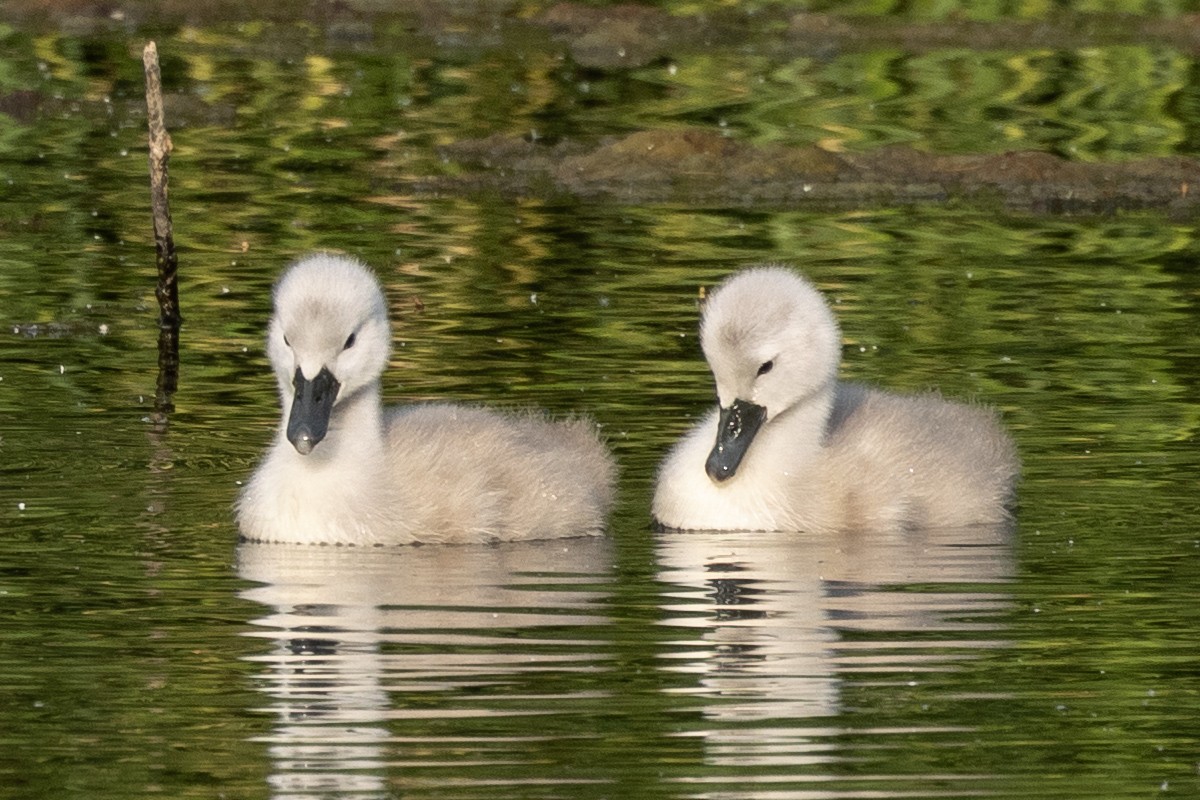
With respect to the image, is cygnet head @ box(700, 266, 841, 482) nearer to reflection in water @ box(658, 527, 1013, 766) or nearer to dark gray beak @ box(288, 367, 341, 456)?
reflection in water @ box(658, 527, 1013, 766)

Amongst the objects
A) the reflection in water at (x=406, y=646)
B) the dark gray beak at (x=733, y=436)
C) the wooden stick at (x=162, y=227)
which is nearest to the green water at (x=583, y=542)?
the reflection in water at (x=406, y=646)

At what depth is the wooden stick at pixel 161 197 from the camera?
13.9 metres

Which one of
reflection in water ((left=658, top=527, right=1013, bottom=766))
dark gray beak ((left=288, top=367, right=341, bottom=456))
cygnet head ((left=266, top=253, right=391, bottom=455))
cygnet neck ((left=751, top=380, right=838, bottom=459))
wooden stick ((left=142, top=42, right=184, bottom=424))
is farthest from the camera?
wooden stick ((left=142, top=42, right=184, bottom=424))

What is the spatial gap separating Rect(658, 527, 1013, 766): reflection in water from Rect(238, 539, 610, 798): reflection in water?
33cm

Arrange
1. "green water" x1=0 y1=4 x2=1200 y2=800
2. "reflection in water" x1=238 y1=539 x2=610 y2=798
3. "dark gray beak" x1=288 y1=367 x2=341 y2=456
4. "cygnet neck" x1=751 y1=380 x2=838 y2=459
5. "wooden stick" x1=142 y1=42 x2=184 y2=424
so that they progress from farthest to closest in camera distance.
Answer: "wooden stick" x1=142 y1=42 x2=184 y2=424, "cygnet neck" x1=751 y1=380 x2=838 y2=459, "dark gray beak" x1=288 y1=367 x2=341 y2=456, "green water" x1=0 y1=4 x2=1200 y2=800, "reflection in water" x1=238 y1=539 x2=610 y2=798

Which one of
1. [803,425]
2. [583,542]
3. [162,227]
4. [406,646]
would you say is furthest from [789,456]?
[162,227]

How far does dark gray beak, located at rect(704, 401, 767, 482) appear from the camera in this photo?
1023cm

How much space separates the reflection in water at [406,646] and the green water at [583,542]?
20 millimetres

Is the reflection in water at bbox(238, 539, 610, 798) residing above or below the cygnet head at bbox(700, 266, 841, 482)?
below

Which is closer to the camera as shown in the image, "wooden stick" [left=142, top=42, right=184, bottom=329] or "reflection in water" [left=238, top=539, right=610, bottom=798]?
"reflection in water" [left=238, top=539, right=610, bottom=798]

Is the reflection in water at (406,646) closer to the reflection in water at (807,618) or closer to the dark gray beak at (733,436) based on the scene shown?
the reflection in water at (807,618)

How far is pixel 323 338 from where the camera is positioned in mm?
9891

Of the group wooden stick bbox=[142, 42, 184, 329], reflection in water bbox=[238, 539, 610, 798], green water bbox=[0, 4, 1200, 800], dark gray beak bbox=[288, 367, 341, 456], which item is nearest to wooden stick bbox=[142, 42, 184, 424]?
wooden stick bbox=[142, 42, 184, 329]

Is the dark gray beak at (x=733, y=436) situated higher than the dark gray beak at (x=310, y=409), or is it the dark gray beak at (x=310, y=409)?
the dark gray beak at (x=310, y=409)
